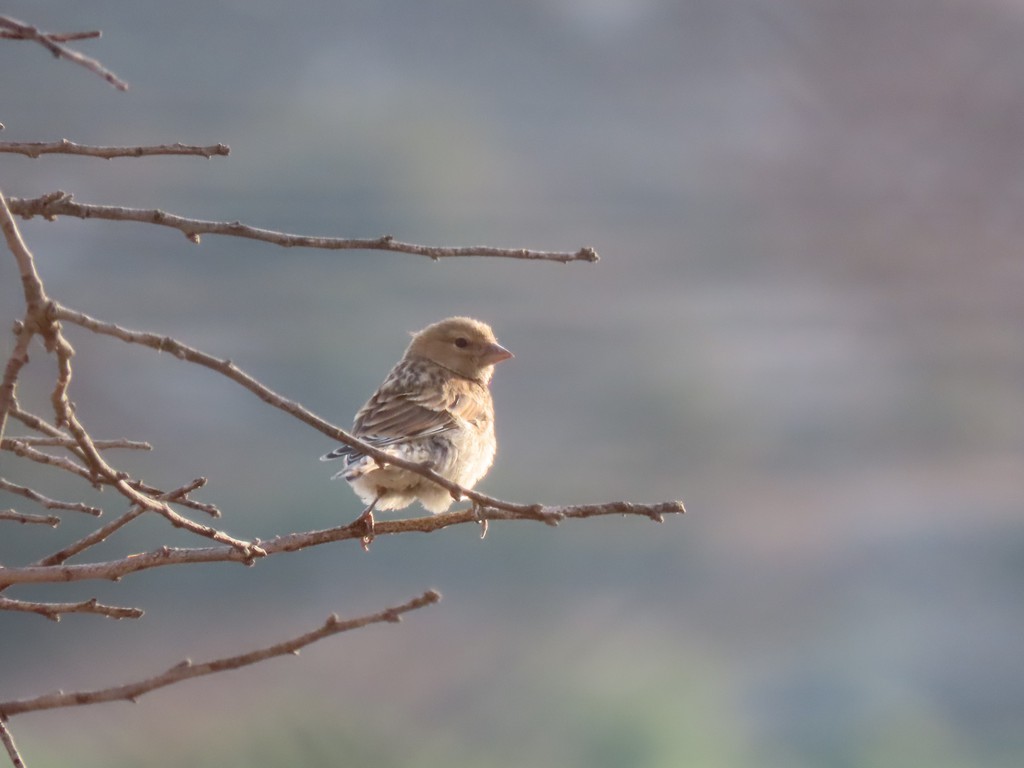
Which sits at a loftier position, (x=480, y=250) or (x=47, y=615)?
(x=480, y=250)

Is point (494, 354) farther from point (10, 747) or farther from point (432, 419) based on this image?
point (10, 747)

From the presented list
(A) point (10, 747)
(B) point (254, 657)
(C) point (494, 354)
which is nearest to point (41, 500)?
(A) point (10, 747)

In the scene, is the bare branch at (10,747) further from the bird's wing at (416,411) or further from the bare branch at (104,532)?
the bird's wing at (416,411)

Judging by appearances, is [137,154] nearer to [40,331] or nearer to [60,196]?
[60,196]

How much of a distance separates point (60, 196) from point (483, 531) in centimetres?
211

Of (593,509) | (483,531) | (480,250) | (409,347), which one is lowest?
(593,509)

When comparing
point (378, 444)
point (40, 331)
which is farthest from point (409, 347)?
point (40, 331)

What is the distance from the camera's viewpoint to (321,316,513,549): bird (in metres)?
3.83

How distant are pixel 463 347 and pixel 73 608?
3.31 meters

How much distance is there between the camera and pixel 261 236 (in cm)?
200

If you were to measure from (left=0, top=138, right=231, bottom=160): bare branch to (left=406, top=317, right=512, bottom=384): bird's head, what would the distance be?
10.1 ft

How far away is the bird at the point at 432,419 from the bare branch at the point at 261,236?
140 cm

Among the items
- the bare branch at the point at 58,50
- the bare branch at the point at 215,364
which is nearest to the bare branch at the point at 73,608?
the bare branch at the point at 215,364

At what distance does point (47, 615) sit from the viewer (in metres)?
2.21
